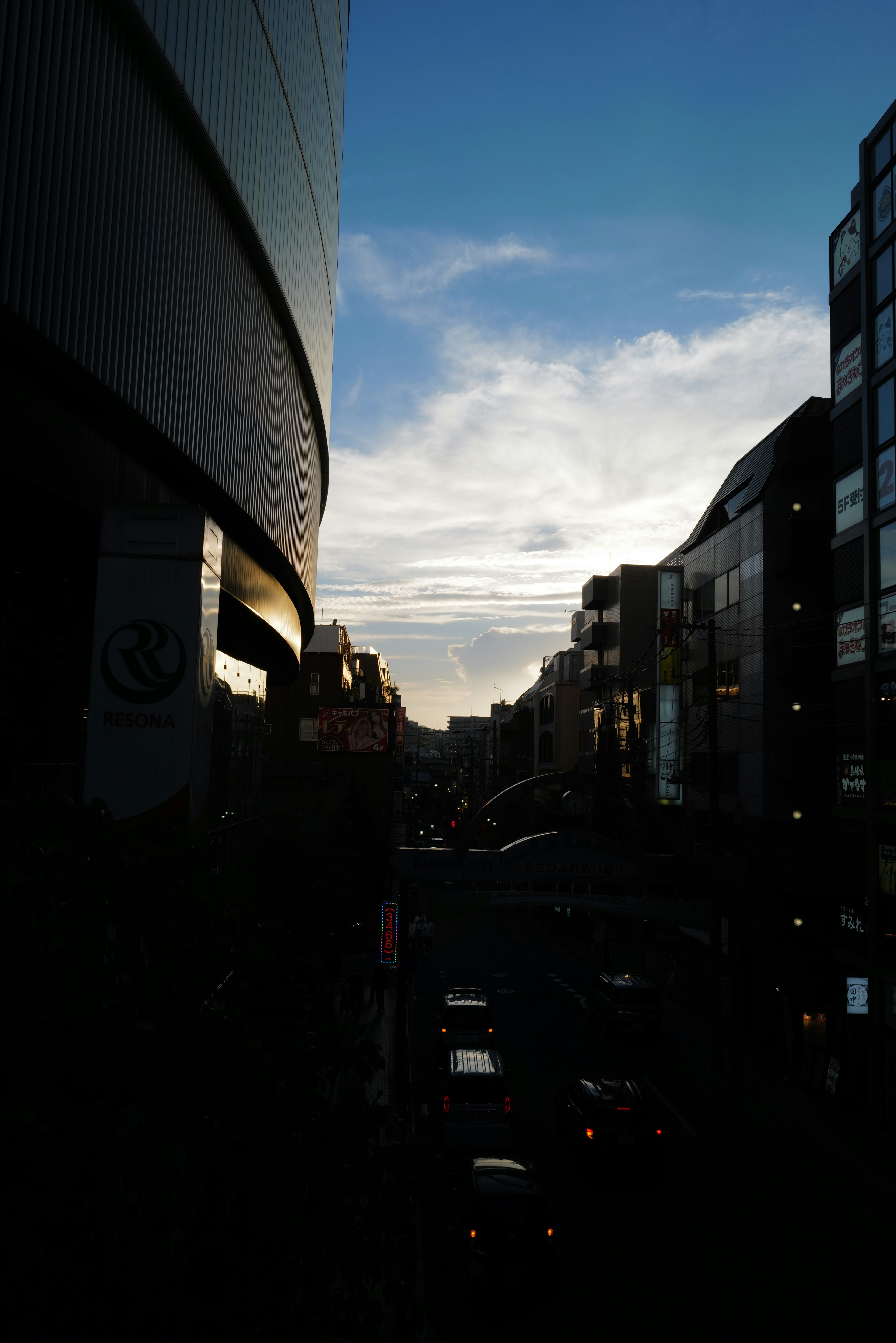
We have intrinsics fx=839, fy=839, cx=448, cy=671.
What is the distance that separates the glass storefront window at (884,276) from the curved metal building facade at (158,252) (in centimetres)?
1625

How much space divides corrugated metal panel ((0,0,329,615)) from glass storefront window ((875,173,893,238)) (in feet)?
56.8

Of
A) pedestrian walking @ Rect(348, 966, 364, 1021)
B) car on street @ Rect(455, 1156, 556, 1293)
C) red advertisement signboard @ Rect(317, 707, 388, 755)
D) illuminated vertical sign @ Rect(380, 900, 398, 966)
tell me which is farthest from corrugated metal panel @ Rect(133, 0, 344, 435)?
red advertisement signboard @ Rect(317, 707, 388, 755)

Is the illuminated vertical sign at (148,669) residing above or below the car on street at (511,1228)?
above

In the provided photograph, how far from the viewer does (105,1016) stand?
3939 mm

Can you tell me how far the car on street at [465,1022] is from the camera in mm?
23875

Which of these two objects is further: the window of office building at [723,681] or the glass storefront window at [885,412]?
the window of office building at [723,681]

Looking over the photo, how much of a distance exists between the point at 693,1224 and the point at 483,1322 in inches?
197

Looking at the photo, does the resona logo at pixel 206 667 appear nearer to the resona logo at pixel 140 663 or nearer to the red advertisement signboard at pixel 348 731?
the resona logo at pixel 140 663

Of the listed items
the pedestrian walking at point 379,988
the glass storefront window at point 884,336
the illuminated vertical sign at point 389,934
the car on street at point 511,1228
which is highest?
the glass storefront window at point 884,336

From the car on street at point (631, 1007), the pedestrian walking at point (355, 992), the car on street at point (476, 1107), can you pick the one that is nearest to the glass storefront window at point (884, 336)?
the car on street at point (631, 1007)

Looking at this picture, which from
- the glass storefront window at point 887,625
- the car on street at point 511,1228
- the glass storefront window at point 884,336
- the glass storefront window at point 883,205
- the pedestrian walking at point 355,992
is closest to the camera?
the car on street at point 511,1228

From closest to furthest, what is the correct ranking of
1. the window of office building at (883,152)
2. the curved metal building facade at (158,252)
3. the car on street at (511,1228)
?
the curved metal building facade at (158,252), the car on street at (511,1228), the window of office building at (883,152)

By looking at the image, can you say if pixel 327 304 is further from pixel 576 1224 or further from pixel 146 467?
pixel 576 1224

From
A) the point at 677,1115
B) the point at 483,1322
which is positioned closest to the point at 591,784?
the point at 677,1115
